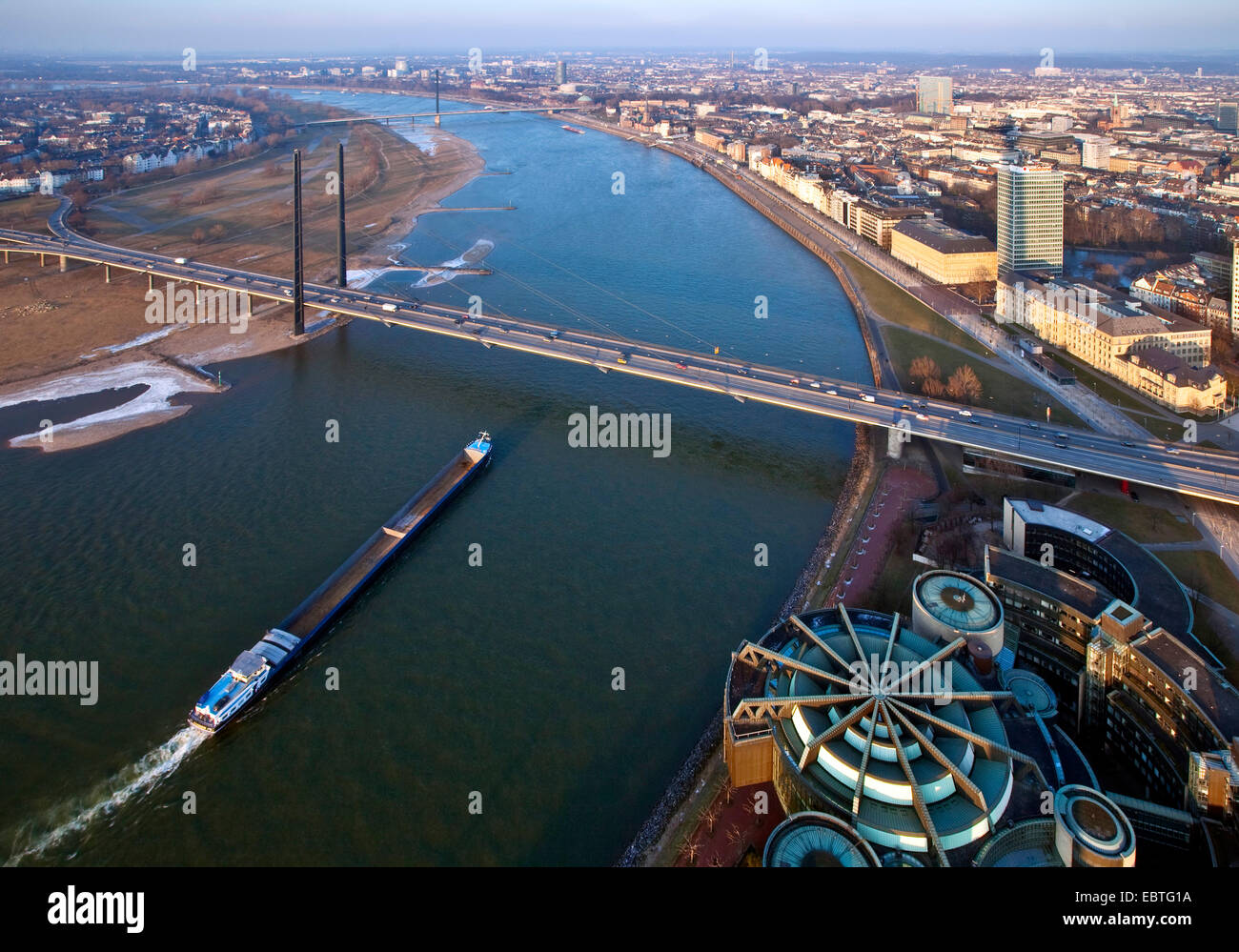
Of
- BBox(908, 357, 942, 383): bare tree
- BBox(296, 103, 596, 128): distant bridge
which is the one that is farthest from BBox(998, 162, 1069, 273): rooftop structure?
BBox(296, 103, 596, 128): distant bridge

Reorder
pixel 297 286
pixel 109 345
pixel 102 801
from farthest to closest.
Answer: pixel 297 286
pixel 109 345
pixel 102 801

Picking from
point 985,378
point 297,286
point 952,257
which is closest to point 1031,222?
point 952,257

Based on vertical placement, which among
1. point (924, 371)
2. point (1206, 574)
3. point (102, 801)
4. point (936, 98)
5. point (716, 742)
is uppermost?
point (936, 98)

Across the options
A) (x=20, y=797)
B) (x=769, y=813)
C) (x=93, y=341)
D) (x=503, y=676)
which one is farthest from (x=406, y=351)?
(x=769, y=813)

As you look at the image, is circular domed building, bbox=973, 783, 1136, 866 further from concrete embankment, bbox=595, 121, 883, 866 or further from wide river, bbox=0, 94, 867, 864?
wide river, bbox=0, 94, 867, 864

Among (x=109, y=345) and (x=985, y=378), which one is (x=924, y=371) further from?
(x=109, y=345)

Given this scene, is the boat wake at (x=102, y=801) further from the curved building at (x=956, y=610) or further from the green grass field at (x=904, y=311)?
the green grass field at (x=904, y=311)
